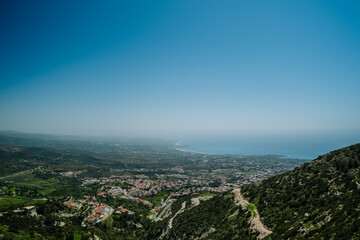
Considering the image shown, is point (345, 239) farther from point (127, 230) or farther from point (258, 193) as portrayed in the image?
point (127, 230)

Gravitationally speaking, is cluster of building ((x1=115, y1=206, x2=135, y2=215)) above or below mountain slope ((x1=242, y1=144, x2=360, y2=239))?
below

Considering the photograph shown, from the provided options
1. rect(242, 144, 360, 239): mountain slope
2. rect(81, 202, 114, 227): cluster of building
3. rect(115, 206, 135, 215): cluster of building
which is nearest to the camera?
rect(242, 144, 360, 239): mountain slope

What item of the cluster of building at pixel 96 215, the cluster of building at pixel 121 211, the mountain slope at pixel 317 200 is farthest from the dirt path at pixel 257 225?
the cluster of building at pixel 121 211

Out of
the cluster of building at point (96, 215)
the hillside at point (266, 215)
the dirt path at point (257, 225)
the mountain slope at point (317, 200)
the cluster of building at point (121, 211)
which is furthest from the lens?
the cluster of building at point (121, 211)

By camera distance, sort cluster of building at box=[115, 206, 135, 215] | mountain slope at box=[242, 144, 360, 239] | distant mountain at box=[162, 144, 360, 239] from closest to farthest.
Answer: mountain slope at box=[242, 144, 360, 239] → distant mountain at box=[162, 144, 360, 239] → cluster of building at box=[115, 206, 135, 215]

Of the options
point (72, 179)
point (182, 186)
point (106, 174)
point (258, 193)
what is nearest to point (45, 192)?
point (72, 179)

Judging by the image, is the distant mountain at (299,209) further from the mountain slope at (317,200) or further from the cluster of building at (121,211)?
the cluster of building at (121,211)

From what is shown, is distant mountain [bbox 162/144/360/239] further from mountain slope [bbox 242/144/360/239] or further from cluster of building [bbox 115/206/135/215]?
cluster of building [bbox 115/206/135/215]

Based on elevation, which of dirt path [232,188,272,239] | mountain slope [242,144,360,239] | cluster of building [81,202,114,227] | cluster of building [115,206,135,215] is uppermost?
mountain slope [242,144,360,239]

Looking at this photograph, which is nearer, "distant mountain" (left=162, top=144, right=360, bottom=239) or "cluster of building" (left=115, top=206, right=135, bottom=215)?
"distant mountain" (left=162, top=144, right=360, bottom=239)

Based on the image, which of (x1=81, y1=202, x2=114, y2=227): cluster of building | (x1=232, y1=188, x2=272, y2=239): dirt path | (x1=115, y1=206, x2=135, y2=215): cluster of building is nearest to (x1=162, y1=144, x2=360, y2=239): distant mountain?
(x1=232, y1=188, x2=272, y2=239): dirt path
